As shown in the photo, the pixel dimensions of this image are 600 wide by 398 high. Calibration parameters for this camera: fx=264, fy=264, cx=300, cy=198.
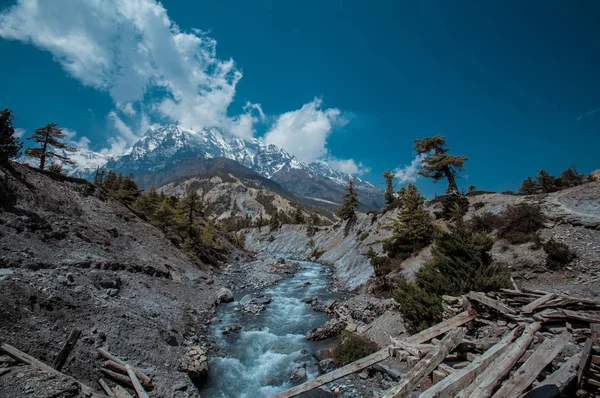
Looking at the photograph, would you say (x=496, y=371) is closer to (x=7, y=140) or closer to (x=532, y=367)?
(x=532, y=367)

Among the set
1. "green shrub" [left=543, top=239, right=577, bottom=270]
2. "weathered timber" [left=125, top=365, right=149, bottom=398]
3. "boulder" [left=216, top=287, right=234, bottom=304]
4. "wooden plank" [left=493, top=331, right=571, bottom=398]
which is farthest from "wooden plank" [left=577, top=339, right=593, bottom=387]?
"boulder" [left=216, top=287, right=234, bottom=304]

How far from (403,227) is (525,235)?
11.9 metres

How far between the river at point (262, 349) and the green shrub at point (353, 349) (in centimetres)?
163

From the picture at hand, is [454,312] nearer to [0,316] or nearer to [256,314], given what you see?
[256,314]

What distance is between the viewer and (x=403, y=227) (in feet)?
108

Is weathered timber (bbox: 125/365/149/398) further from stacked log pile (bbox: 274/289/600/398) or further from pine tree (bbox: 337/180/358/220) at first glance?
pine tree (bbox: 337/180/358/220)

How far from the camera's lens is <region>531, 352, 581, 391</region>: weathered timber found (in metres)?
6.53

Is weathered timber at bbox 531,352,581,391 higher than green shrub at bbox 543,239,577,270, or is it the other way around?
green shrub at bbox 543,239,577,270

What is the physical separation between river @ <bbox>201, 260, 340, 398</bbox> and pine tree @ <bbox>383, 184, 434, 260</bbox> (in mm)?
10821

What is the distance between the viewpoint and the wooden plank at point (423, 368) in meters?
6.29

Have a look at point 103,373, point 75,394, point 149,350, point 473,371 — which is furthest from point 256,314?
point 473,371

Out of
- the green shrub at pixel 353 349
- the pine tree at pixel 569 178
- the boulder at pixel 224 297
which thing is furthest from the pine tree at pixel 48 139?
the pine tree at pixel 569 178

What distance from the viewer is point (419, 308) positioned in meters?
13.8

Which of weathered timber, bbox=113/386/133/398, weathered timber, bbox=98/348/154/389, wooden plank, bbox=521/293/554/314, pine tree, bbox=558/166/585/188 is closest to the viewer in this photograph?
weathered timber, bbox=113/386/133/398
